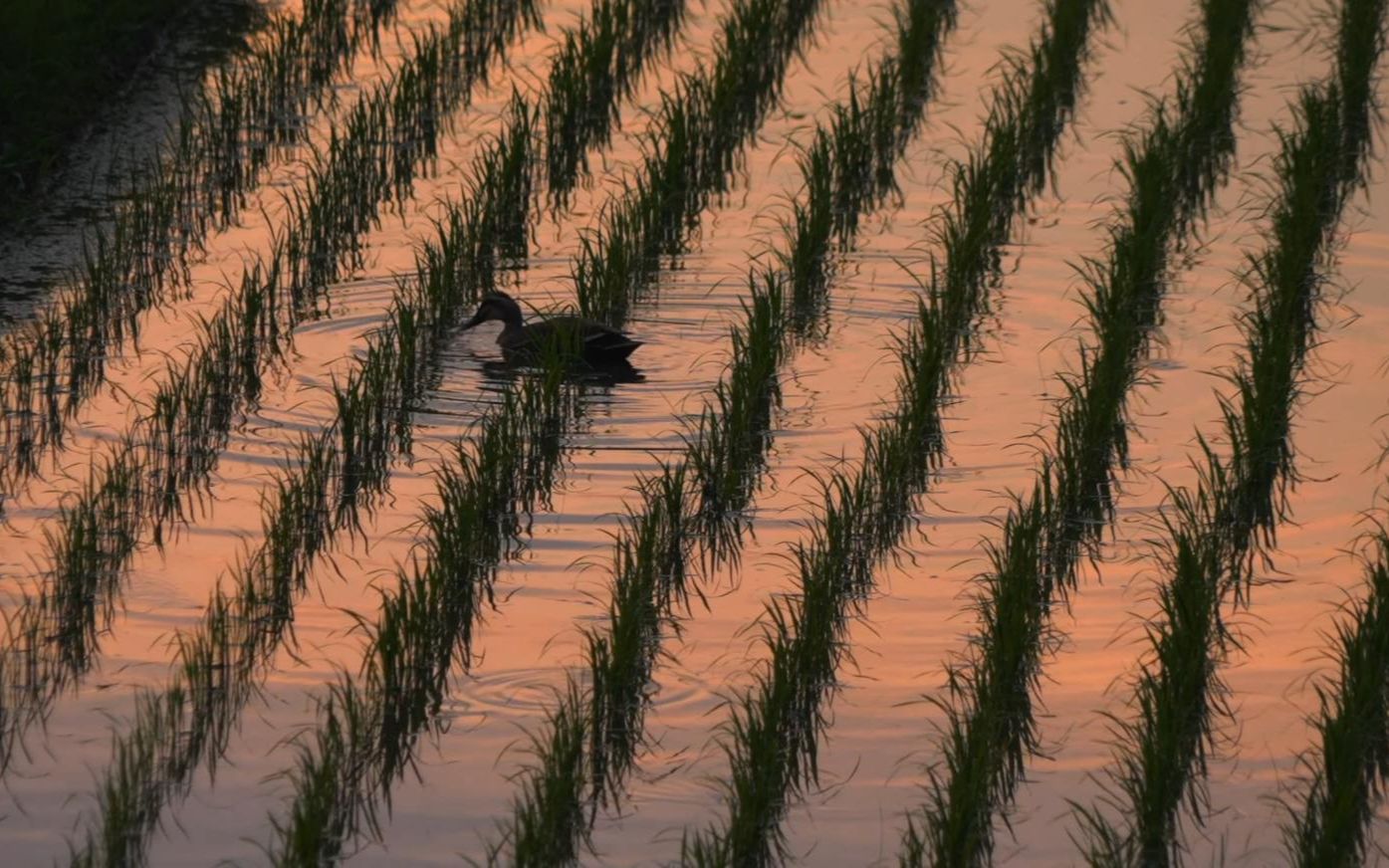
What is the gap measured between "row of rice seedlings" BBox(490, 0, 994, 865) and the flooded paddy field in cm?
2

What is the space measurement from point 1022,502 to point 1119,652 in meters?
0.82

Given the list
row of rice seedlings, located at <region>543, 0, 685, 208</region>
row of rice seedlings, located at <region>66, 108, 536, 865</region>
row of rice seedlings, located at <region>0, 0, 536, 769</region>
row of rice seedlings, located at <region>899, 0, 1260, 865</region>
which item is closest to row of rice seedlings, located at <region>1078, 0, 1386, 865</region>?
row of rice seedlings, located at <region>899, 0, 1260, 865</region>

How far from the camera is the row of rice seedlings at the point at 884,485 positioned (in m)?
4.16

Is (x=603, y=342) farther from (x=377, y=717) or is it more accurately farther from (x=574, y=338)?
(x=377, y=717)

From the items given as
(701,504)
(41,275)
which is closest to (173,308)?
(41,275)

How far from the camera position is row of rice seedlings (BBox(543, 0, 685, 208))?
8.62 m

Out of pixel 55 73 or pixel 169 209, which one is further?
pixel 55 73

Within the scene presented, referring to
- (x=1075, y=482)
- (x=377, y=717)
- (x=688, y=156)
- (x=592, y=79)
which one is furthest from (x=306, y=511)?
(x=592, y=79)

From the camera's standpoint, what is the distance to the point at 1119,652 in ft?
16.4

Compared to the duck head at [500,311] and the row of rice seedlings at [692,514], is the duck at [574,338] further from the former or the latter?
the row of rice seedlings at [692,514]

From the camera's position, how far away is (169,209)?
25.5 ft

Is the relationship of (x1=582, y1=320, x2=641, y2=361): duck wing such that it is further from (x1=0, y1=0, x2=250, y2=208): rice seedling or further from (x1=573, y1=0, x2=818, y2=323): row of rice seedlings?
(x1=0, y1=0, x2=250, y2=208): rice seedling

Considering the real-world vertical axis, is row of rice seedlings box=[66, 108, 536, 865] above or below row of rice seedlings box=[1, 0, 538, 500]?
below

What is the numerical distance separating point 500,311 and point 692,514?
167 cm
